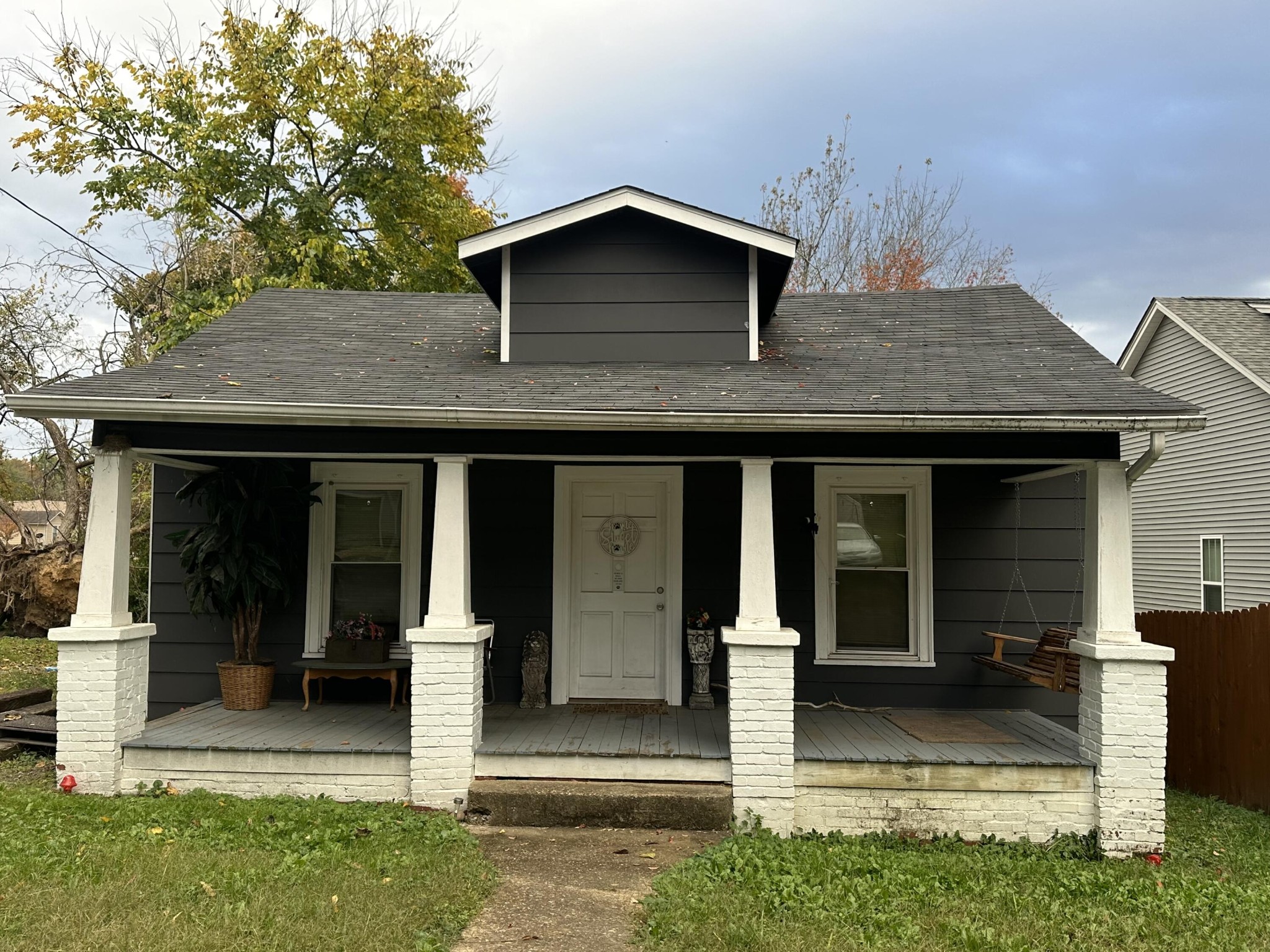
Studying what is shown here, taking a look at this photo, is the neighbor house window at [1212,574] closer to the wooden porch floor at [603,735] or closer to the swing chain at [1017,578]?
the swing chain at [1017,578]

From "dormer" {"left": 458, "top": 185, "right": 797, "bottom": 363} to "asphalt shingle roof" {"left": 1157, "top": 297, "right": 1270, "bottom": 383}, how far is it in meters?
8.41

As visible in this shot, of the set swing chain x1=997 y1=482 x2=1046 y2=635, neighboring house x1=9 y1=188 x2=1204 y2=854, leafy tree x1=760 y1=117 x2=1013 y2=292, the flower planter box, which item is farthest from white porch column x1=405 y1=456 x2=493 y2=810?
leafy tree x1=760 y1=117 x2=1013 y2=292

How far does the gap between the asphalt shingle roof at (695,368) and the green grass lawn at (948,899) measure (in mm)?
2572

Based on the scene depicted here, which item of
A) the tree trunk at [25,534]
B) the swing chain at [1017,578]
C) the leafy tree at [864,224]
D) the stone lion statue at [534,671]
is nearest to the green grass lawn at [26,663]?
the tree trunk at [25,534]

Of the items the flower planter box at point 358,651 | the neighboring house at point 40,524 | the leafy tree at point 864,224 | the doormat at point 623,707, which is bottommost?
the doormat at point 623,707

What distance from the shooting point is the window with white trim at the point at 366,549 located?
738 centimetres

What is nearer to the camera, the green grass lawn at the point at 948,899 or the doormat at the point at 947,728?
the green grass lawn at the point at 948,899

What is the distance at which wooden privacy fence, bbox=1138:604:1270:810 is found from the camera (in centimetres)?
645

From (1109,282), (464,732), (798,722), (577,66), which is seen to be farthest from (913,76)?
(464,732)

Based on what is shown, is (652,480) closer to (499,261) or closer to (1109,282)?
(499,261)

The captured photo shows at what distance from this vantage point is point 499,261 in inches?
281

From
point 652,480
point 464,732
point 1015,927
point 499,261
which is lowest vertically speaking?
point 1015,927

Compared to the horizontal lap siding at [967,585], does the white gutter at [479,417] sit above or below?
above

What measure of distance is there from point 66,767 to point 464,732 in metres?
2.61
